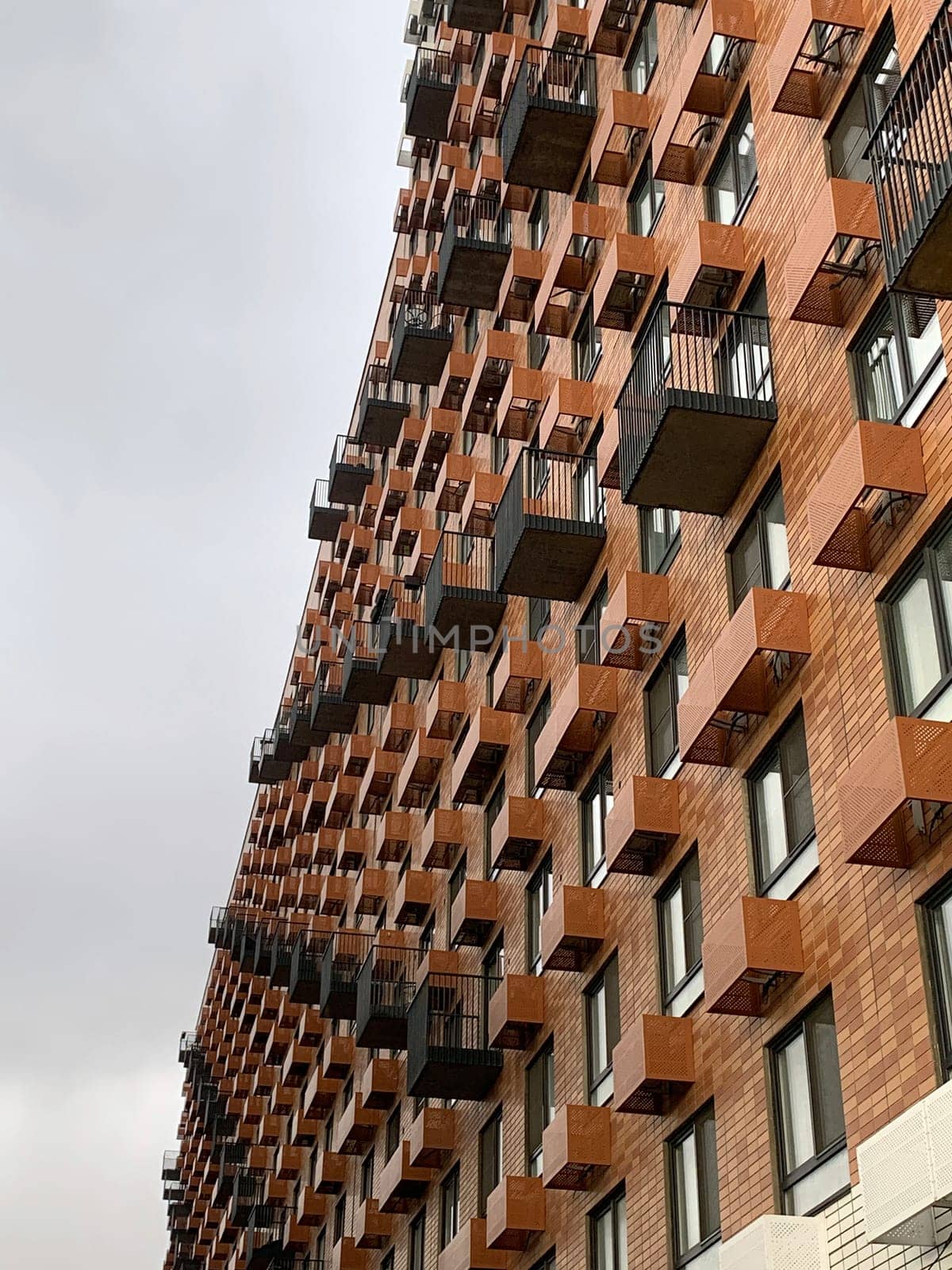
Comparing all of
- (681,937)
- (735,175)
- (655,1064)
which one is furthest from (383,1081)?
(735,175)

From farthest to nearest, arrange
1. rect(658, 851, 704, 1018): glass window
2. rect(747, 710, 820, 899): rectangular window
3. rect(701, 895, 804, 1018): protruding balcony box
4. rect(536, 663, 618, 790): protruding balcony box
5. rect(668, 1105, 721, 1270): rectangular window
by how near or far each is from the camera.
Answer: rect(536, 663, 618, 790): protruding balcony box, rect(658, 851, 704, 1018): glass window, rect(668, 1105, 721, 1270): rectangular window, rect(747, 710, 820, 899): rectangular window, rect(701, 895, 804, 1018): protruding balcony box

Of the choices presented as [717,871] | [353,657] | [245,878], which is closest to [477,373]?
[353,657]

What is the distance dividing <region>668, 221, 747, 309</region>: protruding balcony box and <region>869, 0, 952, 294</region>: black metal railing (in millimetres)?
6539

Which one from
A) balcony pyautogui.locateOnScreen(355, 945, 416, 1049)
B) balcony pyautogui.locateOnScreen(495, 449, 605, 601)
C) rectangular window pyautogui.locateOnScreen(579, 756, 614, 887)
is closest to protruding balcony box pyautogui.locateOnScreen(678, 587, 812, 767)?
rectangular window pyautogui.locateOnScreen(579, 756, 614, 887)

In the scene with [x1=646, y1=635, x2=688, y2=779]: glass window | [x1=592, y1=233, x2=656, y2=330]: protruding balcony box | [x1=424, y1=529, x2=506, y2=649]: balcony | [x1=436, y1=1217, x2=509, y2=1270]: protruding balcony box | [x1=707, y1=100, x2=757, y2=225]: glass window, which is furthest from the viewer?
[x1=424, y1=529, x2=506, y2=649]: balcony

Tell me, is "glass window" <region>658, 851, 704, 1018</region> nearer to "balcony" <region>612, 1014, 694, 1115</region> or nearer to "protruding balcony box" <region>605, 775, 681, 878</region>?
"protruding balcony box" <region>605, 775, 681, 878</region>

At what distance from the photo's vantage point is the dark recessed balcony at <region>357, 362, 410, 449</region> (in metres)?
49.9

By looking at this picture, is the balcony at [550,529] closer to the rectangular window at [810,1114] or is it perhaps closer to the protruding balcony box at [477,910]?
the protruding balcony box at [477,910]

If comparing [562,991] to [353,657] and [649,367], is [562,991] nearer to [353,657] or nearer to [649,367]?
[649,367]

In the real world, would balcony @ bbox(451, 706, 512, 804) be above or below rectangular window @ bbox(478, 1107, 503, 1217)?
above

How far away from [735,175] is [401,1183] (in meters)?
20.7

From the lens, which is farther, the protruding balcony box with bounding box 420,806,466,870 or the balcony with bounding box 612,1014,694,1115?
the protruding balcony box with bounding box 420,806,466,870

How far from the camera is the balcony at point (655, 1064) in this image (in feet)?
70.9

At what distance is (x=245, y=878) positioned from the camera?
75.2m
